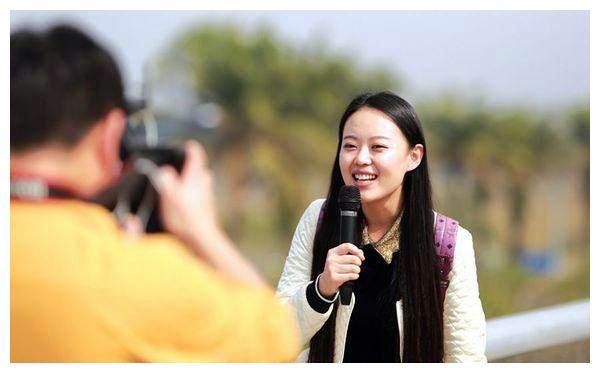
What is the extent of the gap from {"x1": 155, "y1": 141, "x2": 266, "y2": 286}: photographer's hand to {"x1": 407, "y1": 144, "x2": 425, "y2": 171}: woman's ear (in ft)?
1.92

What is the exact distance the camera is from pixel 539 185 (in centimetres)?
627

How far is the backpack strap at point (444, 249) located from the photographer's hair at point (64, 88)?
3.21 ft

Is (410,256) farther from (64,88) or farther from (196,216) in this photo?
(64,88)

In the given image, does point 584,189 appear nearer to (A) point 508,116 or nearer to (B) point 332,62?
(A) point 508,116

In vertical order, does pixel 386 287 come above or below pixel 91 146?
below

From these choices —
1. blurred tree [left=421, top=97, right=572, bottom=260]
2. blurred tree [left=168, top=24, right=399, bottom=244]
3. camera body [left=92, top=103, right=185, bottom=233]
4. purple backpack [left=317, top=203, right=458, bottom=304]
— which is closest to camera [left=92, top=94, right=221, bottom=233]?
camera body [left=92, top=103, right=185, bottom=233]

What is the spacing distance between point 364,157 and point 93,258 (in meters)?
0.91

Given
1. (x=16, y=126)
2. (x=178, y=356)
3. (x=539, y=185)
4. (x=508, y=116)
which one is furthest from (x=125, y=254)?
(x=539, y=185)

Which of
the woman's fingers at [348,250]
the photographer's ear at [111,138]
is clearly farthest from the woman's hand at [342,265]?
the photographer's ear at [111,138]

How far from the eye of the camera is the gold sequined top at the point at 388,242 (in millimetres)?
2678

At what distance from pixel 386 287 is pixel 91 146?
937 mm

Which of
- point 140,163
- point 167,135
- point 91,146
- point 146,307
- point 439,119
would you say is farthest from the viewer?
point 439,119

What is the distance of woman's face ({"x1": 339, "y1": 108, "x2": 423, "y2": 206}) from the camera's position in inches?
104

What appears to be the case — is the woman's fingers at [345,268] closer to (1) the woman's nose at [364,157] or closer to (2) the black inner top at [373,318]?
(2) the black inner top at [373,318]
